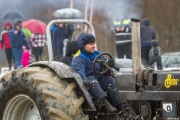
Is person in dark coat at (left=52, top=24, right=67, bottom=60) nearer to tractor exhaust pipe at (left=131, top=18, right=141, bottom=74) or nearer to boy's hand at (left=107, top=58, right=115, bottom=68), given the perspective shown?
boy's hand at (left=107, top=58, right=115, bottom=68)

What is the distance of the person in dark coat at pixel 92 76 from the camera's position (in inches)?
318

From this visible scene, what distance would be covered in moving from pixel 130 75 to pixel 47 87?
3.39 feet

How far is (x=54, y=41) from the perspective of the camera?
50.9 feet

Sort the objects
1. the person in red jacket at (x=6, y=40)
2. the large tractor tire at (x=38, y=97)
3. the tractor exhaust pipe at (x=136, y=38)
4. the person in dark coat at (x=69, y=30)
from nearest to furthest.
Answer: the tractor exhaust pipe at (x=136, y=38), the large tractor tire at (x=38, y=97), the person in dark coat at (x=69, y=30), the person in red jacket at (x=6, y=40)

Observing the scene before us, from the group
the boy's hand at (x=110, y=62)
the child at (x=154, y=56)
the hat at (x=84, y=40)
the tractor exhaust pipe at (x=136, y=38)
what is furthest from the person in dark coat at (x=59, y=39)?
the tractor exhaust pipe at (x=136, y=38)

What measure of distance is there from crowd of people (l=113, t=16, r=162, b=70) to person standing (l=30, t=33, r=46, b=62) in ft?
10.5

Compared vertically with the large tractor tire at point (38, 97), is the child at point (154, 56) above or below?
below

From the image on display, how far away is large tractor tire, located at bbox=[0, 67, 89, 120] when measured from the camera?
299 inches

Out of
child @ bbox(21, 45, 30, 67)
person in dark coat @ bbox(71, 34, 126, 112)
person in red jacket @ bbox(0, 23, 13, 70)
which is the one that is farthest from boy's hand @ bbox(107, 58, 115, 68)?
person in red jacket @ bbox(0, 23, 13, 70)

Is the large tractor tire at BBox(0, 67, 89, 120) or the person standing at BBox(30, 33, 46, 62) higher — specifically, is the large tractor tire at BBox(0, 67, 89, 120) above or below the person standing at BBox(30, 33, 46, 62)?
above

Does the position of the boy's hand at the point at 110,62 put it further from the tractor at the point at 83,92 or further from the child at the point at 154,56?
the child at the point at 154,56

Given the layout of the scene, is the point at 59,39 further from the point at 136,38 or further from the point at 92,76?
the point at 136,38

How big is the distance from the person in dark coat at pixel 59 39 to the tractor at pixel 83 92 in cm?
620

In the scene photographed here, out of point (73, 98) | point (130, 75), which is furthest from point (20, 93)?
point (130, 75)
